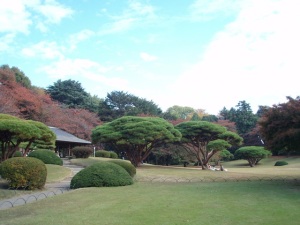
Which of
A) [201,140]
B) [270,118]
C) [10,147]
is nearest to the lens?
[270,118]

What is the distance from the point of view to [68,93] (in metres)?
56.7

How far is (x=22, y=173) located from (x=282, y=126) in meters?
12.1

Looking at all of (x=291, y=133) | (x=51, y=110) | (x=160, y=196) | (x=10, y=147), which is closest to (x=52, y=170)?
(x=10, y=147)

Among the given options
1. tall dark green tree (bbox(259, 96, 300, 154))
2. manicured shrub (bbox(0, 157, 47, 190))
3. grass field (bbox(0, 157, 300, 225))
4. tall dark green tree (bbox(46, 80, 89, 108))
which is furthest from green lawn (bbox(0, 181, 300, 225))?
tall dark green tree (bbox(46, 80, 89, 108))

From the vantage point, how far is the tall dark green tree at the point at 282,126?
14023mm

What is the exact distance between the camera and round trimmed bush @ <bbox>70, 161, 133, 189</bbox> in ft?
47.0

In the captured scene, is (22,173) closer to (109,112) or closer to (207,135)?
(207,135)

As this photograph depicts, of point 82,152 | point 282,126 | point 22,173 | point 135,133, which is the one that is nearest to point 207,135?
point 135,133

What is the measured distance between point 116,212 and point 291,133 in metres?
9.07

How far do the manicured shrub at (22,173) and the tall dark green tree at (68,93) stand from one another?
138ft

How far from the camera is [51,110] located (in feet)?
137

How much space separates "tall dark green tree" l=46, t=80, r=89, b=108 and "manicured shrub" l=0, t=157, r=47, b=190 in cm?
4209

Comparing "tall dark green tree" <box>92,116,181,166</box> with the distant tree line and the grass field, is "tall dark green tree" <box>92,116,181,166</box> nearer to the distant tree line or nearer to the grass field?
the distant tree line

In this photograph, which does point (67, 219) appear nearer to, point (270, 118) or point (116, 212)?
point (116, 212)
